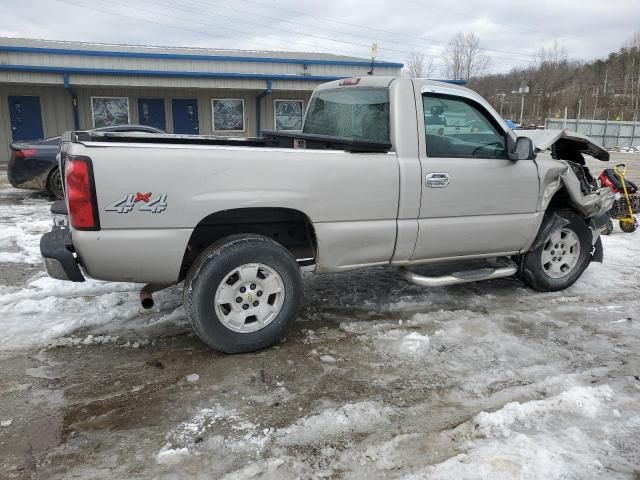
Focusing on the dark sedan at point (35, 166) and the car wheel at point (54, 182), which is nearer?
the dark sedan at point (35, 166)

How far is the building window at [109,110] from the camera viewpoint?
731 inches

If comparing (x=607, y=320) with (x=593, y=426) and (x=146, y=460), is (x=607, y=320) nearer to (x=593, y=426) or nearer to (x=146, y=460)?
(x=593, y=426)

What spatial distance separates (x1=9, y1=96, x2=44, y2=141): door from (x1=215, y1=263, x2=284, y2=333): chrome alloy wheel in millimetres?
17734

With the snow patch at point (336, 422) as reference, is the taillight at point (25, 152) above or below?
above

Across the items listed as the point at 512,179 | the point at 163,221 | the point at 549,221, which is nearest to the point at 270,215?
the point at 163,221

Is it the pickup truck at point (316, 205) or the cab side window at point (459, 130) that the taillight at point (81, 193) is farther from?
the cab side window at point (459, 130)

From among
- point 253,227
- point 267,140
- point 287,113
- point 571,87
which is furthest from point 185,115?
point 571,87

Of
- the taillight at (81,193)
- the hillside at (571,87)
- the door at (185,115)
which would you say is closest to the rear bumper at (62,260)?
the taillight at (81,193)

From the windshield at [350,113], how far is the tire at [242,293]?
4.58 feet

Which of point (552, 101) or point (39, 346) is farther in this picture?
point (552, 101)

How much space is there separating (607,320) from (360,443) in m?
3.03

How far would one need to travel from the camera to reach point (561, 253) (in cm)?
523

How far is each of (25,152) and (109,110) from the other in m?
9.42

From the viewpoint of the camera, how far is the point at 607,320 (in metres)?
4.60
